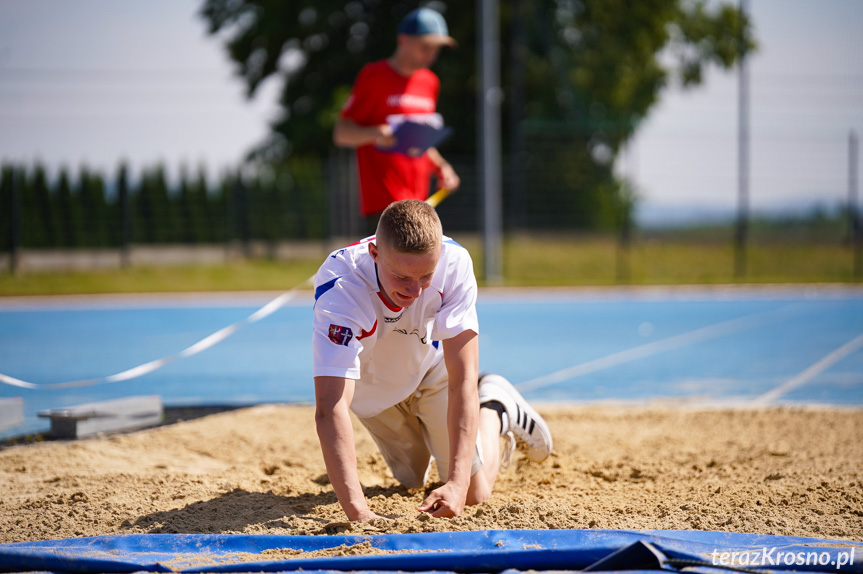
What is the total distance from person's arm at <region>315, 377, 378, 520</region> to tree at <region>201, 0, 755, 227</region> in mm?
22020

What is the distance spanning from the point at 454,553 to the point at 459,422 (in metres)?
0.55

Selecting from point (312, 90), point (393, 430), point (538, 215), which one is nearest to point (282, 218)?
point (538, 215)

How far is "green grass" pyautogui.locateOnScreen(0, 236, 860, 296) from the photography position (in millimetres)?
16797

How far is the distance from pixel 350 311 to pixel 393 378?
21.4 inches

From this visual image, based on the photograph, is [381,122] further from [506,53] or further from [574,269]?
[506,53]

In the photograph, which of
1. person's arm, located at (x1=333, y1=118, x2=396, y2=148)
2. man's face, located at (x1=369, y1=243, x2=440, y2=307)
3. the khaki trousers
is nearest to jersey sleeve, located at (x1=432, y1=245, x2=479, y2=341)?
man's face, located at (x1=369, y1=243, x2=440, y2=307)

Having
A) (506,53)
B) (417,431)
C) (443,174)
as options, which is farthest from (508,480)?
(506,53)

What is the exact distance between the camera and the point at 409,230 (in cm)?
275

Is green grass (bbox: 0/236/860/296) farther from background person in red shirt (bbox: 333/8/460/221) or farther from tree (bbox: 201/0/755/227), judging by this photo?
background person in red shirt (bbox: 333/8/460/221)

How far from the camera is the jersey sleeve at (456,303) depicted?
308 cm

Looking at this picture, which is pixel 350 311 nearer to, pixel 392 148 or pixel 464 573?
pixel 464 573

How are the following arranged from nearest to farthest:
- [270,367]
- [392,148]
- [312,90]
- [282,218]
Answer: [392,148], [270,367], [282,218], [312,90]

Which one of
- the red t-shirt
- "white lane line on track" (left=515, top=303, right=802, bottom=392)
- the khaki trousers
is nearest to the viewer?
the khaki trousers

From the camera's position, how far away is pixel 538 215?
19922mm
